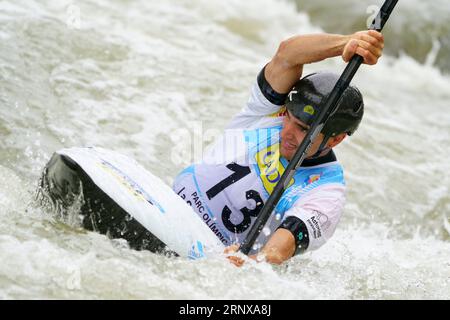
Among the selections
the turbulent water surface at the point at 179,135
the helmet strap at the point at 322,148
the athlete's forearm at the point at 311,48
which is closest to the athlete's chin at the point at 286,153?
the helmet strap at the point at 322,148

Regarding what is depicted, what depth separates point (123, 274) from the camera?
3.77 metres

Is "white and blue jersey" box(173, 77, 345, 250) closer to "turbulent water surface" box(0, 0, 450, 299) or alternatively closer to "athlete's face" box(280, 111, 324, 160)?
"athlete's face" box(280, 111, 324, 160)

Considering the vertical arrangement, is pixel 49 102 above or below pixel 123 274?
below

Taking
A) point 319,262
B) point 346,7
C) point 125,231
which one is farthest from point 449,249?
point 346,7

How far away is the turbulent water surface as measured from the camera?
12.6 ft

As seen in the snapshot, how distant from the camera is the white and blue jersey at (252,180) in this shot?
441 cm

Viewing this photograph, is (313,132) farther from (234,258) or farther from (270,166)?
(234,258)

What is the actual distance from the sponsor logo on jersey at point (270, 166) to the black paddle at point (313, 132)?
0.90ft

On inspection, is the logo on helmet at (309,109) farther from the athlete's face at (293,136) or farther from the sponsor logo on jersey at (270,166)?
the sponsor logo on jersey at (270,166)

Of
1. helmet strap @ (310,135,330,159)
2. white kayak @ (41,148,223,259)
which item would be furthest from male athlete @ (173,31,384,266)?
white kayak @ (41,148,223,259)

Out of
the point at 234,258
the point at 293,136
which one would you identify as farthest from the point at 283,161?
the point at 234,258

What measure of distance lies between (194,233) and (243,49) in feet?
20.7

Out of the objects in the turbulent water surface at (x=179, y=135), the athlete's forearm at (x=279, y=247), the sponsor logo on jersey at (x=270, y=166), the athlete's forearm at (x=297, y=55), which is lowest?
the turbulent water surface at (x=179, y=135)
